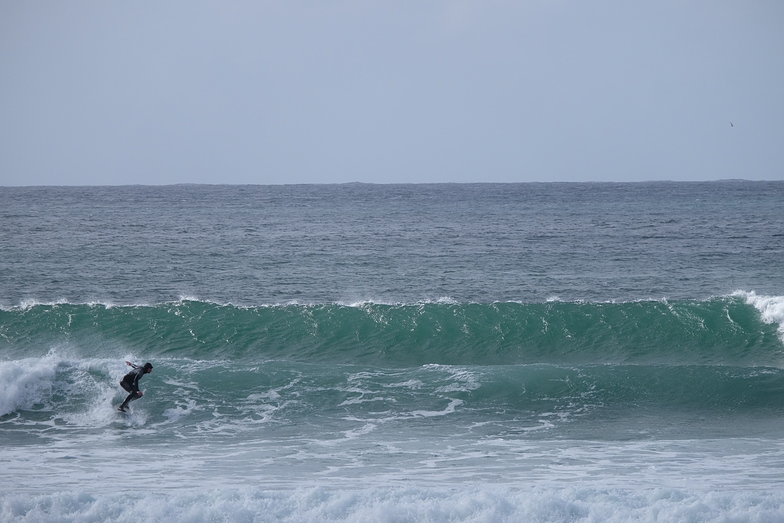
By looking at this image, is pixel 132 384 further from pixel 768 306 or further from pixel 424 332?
pixel 768 306

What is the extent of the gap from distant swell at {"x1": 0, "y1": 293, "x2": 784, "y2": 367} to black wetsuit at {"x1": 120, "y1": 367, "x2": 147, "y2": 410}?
375cm

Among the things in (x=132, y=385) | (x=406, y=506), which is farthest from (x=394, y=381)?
(x=406, y=506)

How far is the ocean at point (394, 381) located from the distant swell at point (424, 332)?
0.23ft

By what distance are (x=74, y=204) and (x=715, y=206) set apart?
52.1 meters

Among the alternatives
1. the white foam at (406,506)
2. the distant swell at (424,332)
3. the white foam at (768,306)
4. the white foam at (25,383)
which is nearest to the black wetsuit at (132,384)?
the white foam at (25,383)

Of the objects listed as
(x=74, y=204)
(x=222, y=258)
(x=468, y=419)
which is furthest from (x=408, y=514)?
(x=74, y=204)

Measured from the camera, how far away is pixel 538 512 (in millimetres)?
10023

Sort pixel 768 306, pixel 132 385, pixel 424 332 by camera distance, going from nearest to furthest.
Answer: pixel 132 385
pixel 424 332
pixel 768 306

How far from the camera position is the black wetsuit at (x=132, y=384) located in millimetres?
14664

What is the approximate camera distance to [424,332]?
789 inches

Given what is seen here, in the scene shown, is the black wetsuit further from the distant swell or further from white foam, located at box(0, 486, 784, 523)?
white foam, located at box(0, 486, 784, 523)

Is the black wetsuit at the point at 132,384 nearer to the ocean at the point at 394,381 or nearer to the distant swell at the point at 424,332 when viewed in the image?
the ocean at the point at 394,381

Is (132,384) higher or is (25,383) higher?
(132,384)

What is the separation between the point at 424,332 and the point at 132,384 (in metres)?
8.02
